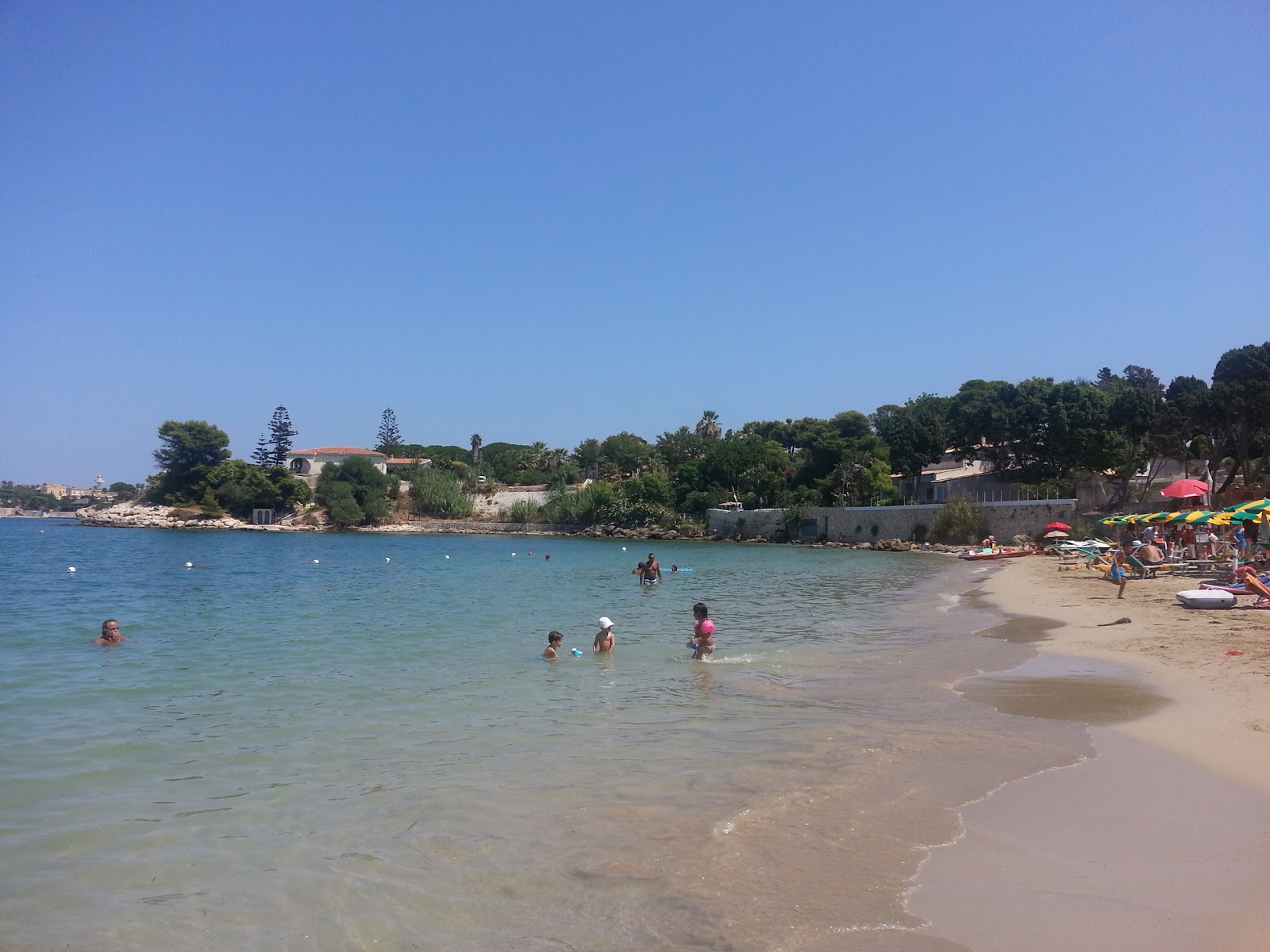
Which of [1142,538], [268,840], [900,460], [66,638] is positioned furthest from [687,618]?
[900,460]

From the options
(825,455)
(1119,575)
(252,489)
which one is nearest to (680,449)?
(825,455)

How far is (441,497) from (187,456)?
27430 millimetres

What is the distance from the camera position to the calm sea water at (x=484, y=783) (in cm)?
475

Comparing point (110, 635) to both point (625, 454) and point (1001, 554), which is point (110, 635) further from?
point (625, 454)

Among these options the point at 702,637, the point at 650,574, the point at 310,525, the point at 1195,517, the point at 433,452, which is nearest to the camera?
the point at 702,637

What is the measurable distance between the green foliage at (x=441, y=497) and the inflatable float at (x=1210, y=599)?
82403 millimetres

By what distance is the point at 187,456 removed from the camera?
91375 millimetres

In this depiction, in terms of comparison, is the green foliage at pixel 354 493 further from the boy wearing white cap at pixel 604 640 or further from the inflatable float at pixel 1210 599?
the inflatable float at pixel 1210 599

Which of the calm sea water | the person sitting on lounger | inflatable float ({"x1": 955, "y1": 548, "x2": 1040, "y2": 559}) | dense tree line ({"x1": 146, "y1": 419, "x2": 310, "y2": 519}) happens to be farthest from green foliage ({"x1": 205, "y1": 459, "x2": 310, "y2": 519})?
the person sitting on lounger

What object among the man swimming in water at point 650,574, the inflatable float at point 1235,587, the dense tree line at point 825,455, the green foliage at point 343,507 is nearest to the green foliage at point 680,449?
the dense tree line at point 825,455

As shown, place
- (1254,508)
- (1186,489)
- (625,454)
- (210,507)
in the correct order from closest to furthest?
1. (1254,508)
2. (1186,489)
3. (210,507)
4. (625,454)

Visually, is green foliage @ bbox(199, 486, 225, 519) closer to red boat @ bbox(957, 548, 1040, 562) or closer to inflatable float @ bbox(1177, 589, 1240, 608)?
red boat @ bbox(957, 548, 1040, 562)

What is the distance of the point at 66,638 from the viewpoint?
52.0ft

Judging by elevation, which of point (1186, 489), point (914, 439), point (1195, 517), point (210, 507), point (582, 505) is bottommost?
point (1195, 517)
